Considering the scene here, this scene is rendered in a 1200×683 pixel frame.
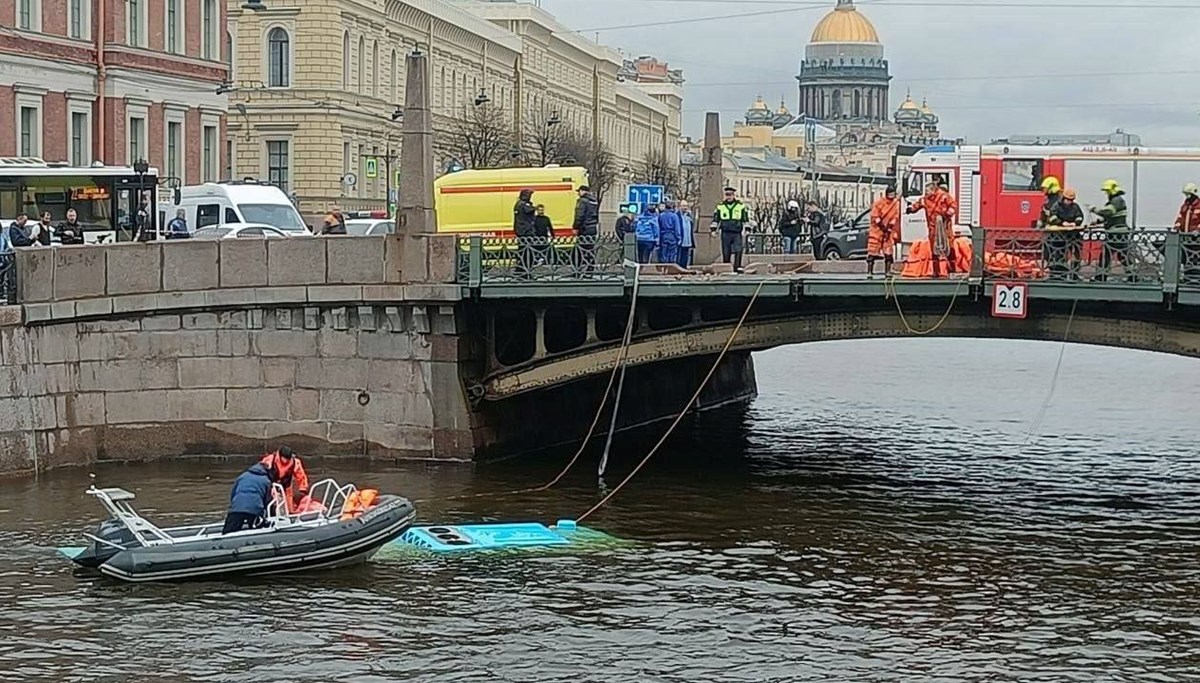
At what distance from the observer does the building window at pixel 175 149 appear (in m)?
58.0

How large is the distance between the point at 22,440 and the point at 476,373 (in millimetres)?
6711

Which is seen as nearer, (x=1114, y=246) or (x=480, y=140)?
(x=1114, y=246)

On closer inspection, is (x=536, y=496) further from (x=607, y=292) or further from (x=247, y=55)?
(x=247, y=55)

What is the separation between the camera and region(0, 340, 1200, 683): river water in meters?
19.8

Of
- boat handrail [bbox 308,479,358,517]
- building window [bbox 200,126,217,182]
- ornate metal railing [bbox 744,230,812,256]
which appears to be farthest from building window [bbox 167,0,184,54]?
boat handrail [bbox 308,479,358,517]

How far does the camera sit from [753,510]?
28.6 m

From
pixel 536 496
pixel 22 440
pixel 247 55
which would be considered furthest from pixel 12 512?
pixel 247 55

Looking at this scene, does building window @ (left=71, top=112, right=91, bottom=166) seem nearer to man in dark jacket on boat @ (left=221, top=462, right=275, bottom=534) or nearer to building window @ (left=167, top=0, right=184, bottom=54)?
building window @ (left=167, top=0, right=184, bottom=54)

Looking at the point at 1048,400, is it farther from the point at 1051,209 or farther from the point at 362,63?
the point at 362,63

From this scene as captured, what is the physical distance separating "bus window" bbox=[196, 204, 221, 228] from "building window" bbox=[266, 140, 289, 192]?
28277 mm

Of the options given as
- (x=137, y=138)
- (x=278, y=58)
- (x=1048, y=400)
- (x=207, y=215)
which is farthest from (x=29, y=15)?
(x=1048, y=400)

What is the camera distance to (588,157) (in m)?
89.2

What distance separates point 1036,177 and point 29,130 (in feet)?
80.8

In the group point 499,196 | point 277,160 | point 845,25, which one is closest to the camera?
point 499,196
